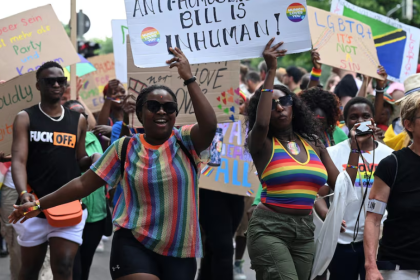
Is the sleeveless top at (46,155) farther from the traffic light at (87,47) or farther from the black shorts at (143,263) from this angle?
the traffic light at (87,47)

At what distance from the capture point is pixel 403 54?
7988mm

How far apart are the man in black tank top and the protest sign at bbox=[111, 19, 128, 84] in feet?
7.29

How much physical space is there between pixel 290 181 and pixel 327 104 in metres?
1.78

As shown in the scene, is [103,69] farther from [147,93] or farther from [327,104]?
[147,93]

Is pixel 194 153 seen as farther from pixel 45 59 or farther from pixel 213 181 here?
pixel 45 59

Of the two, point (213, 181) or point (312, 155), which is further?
point (213, 181)

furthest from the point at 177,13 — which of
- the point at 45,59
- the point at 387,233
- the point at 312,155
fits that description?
the point at 45,59

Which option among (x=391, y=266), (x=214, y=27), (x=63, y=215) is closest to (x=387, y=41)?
(x=214, y=27)

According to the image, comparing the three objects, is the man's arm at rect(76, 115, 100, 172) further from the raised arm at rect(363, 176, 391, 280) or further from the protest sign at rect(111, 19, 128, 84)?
the raised arm at rect(363, 176, 391, 280)

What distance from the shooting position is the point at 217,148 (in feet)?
20.0

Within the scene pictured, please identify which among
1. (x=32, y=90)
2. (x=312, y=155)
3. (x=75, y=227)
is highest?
(x=32, y=90)

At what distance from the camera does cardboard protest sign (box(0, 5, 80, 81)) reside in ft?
22.0

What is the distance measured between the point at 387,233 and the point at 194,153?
1237 mm

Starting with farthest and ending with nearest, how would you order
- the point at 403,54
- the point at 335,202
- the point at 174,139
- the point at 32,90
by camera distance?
the point at 403,54 < the point at 32,90 < the point at 335,202 < the point at 174,139
